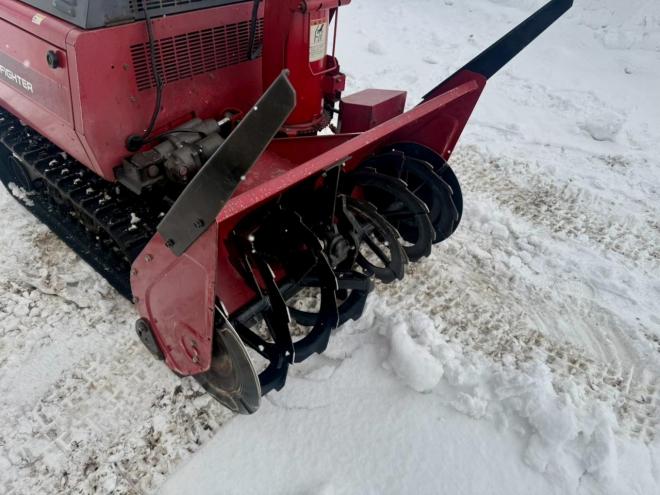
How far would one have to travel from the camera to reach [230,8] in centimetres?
249

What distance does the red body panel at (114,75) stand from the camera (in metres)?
2.11

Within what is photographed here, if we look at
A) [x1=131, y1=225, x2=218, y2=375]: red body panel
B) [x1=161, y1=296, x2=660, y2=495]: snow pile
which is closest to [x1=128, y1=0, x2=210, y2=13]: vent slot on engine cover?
[x1=131, y1=225, x2=218, y2=375]: red body panel

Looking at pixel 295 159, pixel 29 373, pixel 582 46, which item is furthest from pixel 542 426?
pixel 582 46

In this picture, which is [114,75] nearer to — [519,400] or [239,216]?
[239,216]

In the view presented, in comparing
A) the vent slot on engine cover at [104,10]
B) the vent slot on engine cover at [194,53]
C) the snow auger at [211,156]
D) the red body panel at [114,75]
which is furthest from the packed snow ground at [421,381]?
the vent slot on engine cover at [104,10]

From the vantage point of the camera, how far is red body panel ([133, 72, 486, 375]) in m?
1.75

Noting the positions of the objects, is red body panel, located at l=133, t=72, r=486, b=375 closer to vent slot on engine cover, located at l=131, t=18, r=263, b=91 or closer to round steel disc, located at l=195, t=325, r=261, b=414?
round steel disc, located at l=195, t=325, r=261, b=414

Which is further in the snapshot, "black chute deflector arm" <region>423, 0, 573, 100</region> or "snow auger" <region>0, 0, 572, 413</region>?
"black chute deflector arm" <region>423, 0, 573, 100</region>

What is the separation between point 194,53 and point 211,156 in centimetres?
99

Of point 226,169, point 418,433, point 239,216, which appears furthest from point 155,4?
point 418,433

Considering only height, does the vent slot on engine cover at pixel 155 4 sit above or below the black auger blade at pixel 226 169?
above

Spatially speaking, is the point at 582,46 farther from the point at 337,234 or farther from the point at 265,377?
the point at 265,377

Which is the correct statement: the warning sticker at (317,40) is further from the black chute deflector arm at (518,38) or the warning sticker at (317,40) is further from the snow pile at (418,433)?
the snow pile at (418,433)

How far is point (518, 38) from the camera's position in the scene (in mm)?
2596
